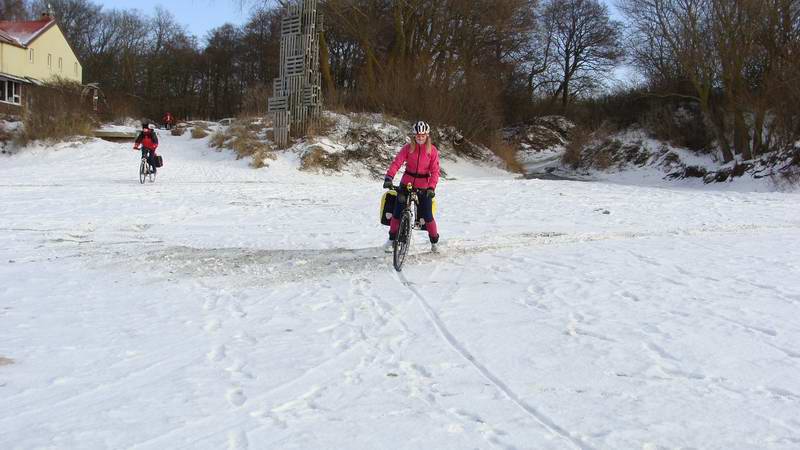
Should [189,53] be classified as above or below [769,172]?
above

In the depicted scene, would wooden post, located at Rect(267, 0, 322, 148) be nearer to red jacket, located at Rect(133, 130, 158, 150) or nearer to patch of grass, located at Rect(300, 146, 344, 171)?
patch of grass, located at Rect(300, 146, 344, 171)

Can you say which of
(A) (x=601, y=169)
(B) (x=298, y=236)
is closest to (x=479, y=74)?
(A) (x=601, y=169)

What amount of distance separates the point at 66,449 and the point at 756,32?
3352 cm

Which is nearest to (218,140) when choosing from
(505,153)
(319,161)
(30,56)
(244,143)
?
(244,143)

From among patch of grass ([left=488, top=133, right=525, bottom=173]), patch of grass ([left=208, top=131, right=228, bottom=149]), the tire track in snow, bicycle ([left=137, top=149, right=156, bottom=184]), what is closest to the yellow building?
patch of grass ([left=208, top=131, right=228, bottom=149])

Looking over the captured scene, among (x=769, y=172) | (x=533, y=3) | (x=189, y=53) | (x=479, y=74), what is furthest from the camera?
(x=189, y=53)

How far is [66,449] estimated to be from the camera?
3451 mm

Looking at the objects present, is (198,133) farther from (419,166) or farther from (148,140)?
(419,166)

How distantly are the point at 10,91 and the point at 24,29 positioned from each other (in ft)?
21.8

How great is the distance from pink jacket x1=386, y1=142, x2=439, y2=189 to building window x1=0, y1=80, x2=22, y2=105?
5003 centimetres

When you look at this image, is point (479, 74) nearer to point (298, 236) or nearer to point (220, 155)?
point (220, 155)

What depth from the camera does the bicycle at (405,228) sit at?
8.62 meters

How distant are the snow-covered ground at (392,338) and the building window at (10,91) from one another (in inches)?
1716

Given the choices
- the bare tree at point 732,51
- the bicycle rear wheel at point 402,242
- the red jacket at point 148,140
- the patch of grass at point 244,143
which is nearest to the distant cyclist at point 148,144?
the red jacket at point 148,140
